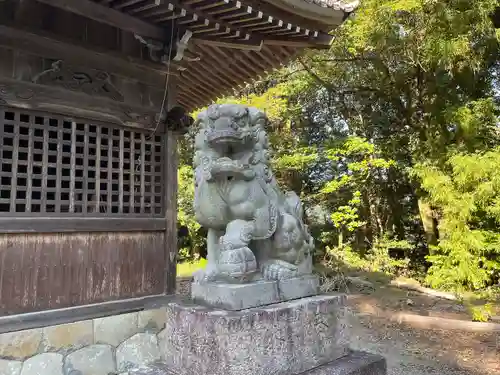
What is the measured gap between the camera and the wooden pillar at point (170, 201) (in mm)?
4355

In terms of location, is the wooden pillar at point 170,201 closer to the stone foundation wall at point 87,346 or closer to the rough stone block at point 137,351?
the stone foundation wall at point 87,346

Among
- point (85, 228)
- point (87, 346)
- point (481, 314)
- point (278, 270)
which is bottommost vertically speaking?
point (481, 314)

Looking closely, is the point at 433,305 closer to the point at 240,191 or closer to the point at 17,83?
the point at 240,191

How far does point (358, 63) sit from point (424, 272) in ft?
20.3

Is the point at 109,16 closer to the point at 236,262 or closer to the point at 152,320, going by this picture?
the point at 236,262

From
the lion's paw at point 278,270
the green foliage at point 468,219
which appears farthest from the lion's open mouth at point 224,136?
the green foliage at point 468,219

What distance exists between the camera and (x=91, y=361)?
3.69m

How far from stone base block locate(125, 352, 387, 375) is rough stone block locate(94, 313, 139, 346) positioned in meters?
1.52

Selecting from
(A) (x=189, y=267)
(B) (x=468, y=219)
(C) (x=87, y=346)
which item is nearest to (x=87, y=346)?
(C) (x=87, y=346)

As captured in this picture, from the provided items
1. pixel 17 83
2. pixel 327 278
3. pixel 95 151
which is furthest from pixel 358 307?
pixel 17 83

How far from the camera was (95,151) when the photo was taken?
4.00 metres

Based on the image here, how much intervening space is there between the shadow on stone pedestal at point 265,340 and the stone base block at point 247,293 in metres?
0.04

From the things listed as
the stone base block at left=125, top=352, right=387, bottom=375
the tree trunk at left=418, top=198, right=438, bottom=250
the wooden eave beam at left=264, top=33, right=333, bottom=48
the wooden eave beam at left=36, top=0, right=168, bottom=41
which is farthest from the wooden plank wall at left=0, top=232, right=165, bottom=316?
the tree trunk at left=418, top=198, right=438, bottom=250

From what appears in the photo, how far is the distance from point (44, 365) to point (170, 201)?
6.42 feet
